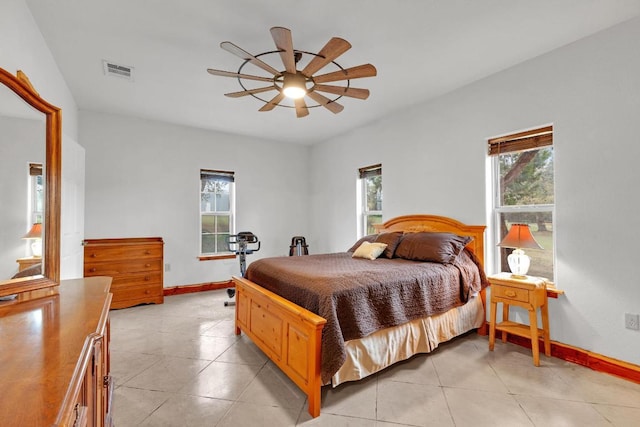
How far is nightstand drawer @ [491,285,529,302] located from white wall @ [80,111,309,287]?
3.82 m

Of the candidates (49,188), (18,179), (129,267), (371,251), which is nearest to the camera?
(18,179)

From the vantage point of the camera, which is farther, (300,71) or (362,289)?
(300,71)

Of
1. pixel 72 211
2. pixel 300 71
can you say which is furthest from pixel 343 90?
pixel 72 211

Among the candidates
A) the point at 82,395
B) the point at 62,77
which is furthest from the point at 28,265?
the point at 62,77

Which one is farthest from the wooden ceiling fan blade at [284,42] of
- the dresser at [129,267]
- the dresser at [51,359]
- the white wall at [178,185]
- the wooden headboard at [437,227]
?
the dresser at [129,267]

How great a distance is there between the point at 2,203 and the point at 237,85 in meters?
2.50

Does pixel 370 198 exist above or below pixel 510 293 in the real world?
above

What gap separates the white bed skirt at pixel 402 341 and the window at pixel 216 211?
358cm

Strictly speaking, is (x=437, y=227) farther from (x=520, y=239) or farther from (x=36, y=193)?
(x=36, y=193)

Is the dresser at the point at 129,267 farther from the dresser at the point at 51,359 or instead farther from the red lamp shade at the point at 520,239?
the red lamp shade at the point at 520,239

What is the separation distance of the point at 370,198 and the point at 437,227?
1427 mm

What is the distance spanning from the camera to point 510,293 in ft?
8.76

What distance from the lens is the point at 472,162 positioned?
3293 mm

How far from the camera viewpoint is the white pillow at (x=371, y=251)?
3316 mm
